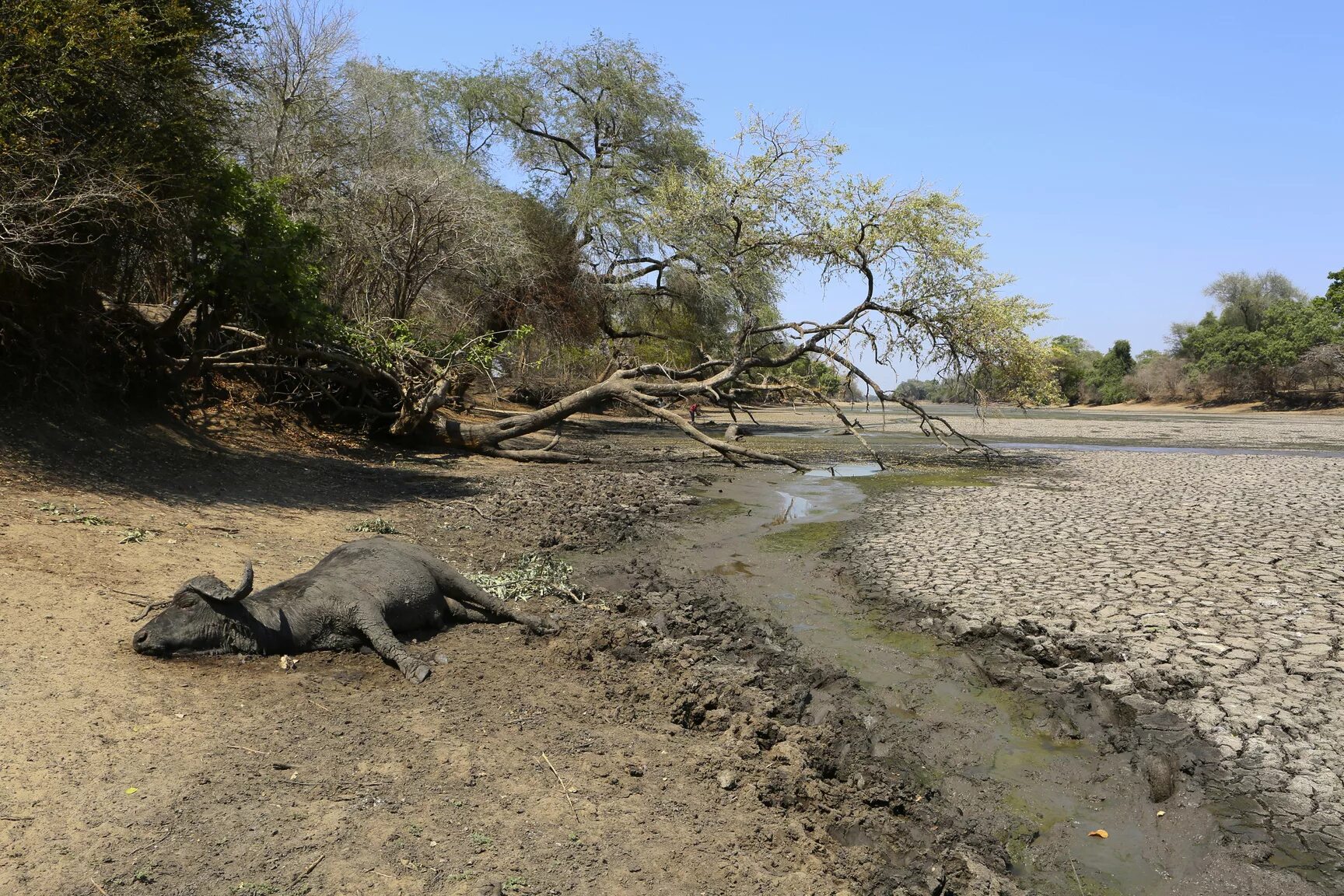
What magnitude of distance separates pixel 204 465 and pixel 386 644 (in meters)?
6.84

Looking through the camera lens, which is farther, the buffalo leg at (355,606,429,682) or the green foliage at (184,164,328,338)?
the green foliage at (184,164,328,338)

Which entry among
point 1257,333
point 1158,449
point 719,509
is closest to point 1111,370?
point 1257,333

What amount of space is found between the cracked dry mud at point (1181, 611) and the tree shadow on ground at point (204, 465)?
22.3ft

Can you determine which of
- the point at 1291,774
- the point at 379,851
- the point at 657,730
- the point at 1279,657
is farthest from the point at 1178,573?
the point at 379,851

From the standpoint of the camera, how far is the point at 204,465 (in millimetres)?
10836

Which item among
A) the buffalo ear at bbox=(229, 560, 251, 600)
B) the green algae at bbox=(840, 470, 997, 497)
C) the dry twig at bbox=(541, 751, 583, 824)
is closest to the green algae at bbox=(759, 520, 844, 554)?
the green algae at bbox=(840, 470, 997, 497)

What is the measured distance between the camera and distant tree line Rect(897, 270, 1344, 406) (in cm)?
4634

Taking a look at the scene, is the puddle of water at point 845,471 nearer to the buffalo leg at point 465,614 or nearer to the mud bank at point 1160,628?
the mud bank at point 1160,628

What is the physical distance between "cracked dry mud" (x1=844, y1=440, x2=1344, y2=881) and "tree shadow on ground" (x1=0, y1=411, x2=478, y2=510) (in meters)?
6.80

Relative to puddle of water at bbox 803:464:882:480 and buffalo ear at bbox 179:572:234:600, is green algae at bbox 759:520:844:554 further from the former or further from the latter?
buffalo ear at bbox 179:572:234:600

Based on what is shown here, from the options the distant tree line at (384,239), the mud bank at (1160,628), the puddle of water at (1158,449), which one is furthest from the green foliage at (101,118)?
the puddle of water at (1158,449)

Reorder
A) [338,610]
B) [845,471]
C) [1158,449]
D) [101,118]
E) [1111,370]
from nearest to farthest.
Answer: [338,610], [101,118], [845,471], [1158,449], [1111,370]

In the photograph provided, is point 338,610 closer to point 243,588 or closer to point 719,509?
point 243,588

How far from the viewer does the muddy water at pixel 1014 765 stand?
12.6 feet
